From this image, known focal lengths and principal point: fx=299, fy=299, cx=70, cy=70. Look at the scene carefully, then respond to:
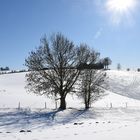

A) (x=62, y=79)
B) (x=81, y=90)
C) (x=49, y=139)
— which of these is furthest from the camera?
(x=81, y=90)

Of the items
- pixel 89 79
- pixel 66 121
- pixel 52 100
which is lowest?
pixel 66 121

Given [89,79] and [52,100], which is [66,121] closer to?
[89,79]

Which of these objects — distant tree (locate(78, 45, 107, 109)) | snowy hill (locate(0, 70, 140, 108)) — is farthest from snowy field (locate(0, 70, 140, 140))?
distant tree (locate(78, 45, 107, 109))

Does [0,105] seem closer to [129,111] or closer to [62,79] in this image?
[62,79]

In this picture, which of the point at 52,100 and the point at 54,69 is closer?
the point at 54,69

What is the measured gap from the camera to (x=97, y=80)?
150 ft

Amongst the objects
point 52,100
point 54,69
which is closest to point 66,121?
point 54,69

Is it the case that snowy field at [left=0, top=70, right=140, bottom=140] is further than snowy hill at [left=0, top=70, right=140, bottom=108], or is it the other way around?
snowy hill at [left=0, top=70, right=140, bottom=108]

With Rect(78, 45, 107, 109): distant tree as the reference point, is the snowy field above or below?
below

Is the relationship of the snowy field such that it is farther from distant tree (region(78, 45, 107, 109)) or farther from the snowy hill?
distant tree (region(78, 45, 107, 109))

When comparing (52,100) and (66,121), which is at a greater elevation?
(52,100)

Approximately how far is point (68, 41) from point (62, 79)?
5.46 m

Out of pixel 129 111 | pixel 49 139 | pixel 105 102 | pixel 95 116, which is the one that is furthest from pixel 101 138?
pixel 105 102

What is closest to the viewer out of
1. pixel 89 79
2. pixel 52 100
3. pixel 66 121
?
pixel 66 121
